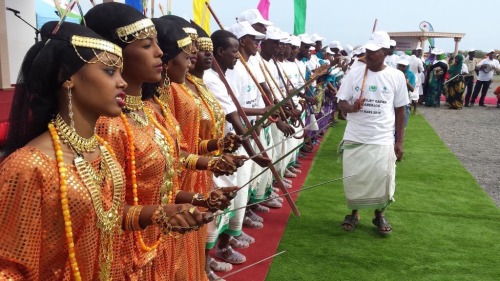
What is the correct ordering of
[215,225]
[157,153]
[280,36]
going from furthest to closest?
[280,36]
[215,225]
[157,153]

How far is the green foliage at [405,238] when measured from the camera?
3.81 metres

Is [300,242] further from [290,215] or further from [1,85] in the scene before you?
[1,85]

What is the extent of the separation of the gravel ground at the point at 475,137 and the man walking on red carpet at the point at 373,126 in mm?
2265

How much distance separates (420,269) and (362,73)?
179cm

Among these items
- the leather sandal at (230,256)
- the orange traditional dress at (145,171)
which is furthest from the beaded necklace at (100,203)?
the leather sandal at (230,256)

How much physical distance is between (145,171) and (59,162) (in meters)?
0.60

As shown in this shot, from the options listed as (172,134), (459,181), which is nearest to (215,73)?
(172,134)

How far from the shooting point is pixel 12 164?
1318 mm

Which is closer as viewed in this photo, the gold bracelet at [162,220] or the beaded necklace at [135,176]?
the gold bracelet at [162,220]

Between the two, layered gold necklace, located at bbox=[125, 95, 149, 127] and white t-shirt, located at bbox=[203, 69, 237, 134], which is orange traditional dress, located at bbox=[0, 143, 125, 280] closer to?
layered gold necklace, located at bbox=[125, 95, 149, 127]

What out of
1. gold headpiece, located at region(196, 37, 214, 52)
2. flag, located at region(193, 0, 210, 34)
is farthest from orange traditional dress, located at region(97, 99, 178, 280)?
flag, located at region(193, 0, 210, 34)

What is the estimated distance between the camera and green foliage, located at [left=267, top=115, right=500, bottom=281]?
3814mm

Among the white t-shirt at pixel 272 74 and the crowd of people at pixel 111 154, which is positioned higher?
the crowd of people at pixel 111 154

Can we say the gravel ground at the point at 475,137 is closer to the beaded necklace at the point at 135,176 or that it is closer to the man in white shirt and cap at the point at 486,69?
the man in white shirt and cap at the point at 486,69
